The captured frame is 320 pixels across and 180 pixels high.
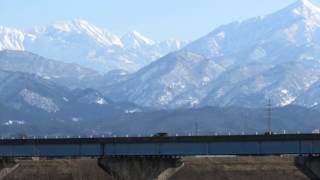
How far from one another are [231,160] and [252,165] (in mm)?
11310

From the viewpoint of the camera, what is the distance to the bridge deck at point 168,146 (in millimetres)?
122750

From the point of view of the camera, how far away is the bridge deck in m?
123

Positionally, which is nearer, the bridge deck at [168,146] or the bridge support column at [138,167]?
the bridge deck at [168,146]

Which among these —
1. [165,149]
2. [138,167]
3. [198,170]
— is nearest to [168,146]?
[165,149]

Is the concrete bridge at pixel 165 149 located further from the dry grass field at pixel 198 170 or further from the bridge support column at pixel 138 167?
the dry grass field at pixel 198 170

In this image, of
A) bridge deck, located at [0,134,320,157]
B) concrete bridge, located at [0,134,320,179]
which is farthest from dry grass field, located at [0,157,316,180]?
concrete bridge, located at [0,134,320,179]

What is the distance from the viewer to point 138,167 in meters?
127

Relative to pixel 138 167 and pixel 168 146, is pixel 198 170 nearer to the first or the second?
pixel 168 146

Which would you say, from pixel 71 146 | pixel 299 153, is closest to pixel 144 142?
pixel 71 146

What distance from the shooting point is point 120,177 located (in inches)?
4961

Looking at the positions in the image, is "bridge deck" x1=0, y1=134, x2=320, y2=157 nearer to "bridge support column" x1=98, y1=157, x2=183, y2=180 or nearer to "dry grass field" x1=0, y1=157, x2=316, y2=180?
"bridge support column" x1=98, y1=157, x2=183, y2=180

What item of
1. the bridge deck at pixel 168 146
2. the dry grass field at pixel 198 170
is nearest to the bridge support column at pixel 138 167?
the bridge deck at pixel 168 146

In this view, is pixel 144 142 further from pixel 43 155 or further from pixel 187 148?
pixel 43 155

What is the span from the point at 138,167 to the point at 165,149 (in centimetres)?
475
